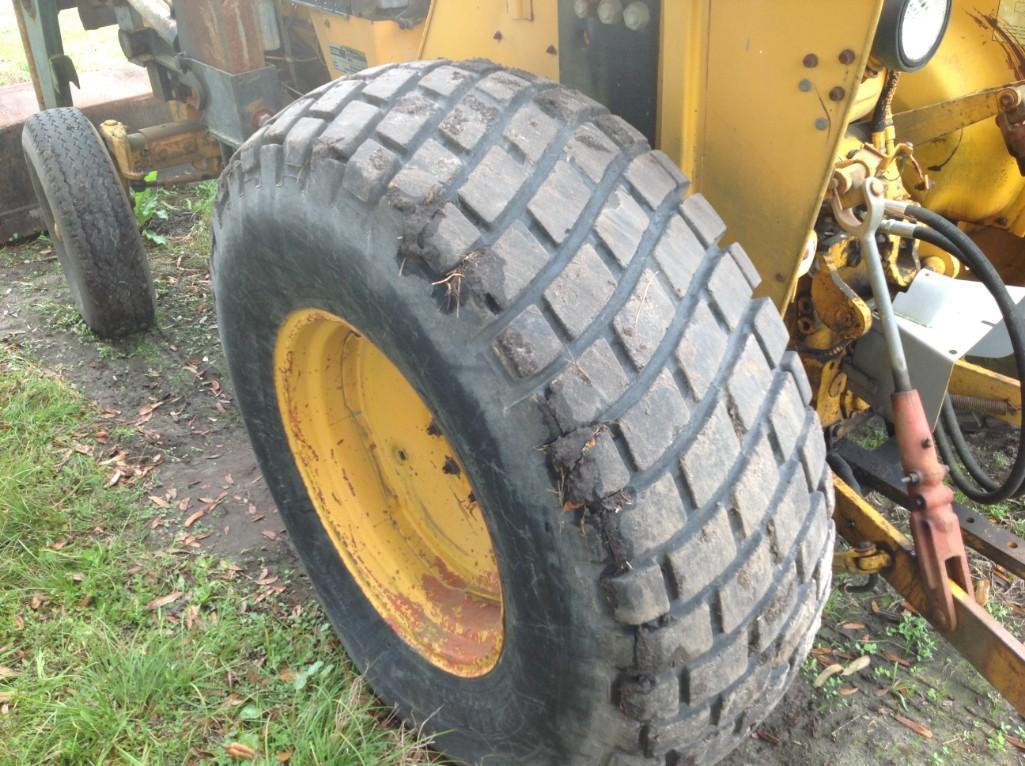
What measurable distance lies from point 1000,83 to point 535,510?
1745 mm

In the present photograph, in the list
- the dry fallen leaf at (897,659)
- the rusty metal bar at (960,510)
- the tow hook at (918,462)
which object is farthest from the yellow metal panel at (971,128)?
the dry fallen leaf at (897,659)

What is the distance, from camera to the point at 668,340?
4.68 feet

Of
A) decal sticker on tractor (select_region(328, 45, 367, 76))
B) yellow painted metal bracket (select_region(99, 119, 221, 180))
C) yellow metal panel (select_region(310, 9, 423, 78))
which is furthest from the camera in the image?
yellow painted metal bracket (select_region(99, 119, 221, 180))

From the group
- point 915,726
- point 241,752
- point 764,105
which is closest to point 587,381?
point 764,105

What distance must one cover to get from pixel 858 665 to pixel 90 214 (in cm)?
315

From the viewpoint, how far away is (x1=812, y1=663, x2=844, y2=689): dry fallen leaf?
245 centimetres

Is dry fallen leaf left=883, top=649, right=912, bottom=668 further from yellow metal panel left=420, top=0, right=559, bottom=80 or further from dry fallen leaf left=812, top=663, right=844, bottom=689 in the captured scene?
yellow metal panel left=420, top=0, right=559, bottom=80

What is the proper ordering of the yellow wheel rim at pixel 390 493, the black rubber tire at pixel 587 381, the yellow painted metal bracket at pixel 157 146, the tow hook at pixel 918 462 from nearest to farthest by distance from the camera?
1. the black rubber tire at pixel 587 381
2. the tow hook at pixel 918 462
3. the yellow wheel rim at pixel 390 493
4. the yellow painted metal bracket at pixel 157 146

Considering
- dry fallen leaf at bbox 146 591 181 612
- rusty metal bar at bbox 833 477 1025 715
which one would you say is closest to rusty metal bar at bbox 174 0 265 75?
dry fallen leaf at bbox 146 591 181 612

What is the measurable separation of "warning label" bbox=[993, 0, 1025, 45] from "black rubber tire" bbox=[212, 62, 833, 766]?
1.22 meters

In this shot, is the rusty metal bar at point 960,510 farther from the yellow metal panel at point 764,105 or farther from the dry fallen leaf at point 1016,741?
the yellow metal panel at point 764,105

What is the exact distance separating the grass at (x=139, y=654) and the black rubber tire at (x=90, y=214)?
2.62 ft

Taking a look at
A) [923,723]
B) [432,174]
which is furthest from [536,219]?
[923,723]

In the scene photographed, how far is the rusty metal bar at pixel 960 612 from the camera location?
1.82 meters
